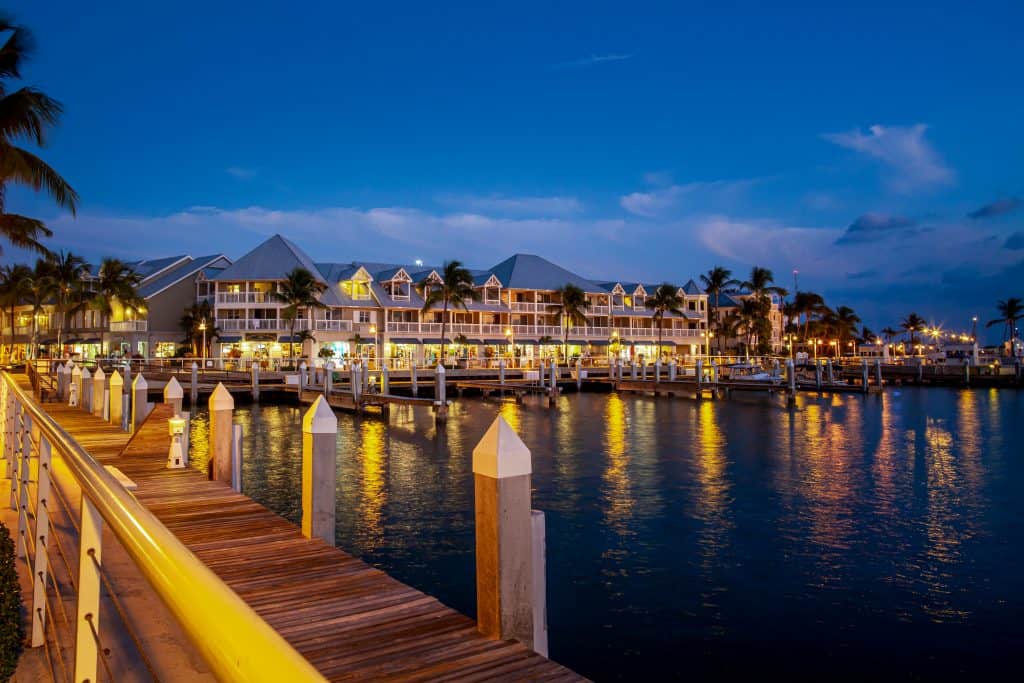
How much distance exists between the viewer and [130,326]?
199 ft

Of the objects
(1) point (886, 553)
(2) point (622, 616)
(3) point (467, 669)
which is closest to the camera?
(3) point (467, 669)

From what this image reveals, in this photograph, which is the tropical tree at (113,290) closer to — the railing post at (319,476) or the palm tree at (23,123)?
the palm tree at (23,123)

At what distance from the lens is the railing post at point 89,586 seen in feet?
8.83

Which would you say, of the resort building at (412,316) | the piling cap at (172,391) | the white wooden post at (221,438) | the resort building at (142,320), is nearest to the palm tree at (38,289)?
the resort building at (142,320)

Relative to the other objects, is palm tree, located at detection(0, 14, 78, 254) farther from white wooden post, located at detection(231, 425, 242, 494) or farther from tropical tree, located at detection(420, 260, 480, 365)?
tropical tree, located at detection(420, 260, 480, 365)

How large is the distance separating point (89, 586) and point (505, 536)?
3074 mm

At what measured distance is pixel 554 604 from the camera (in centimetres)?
1130

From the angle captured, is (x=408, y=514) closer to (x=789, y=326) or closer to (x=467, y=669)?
(x=467, y=669)

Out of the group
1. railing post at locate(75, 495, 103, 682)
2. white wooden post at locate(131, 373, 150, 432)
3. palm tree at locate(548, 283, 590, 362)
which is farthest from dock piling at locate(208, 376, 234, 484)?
palm tree at locate(548, 283, 590, 362)

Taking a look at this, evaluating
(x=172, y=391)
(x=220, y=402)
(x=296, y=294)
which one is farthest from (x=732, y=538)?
(x=296, y=294)

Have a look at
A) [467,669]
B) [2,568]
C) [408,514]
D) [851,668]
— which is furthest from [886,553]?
[2,568]

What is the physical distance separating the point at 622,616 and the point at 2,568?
7907mm

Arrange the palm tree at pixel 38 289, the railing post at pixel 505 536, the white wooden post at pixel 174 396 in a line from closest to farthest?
the railing post at pixel 505 536 < the white wooden post at pixel 174 396 < the palm tree at pixel 38 289

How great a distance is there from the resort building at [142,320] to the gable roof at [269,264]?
3.20m
